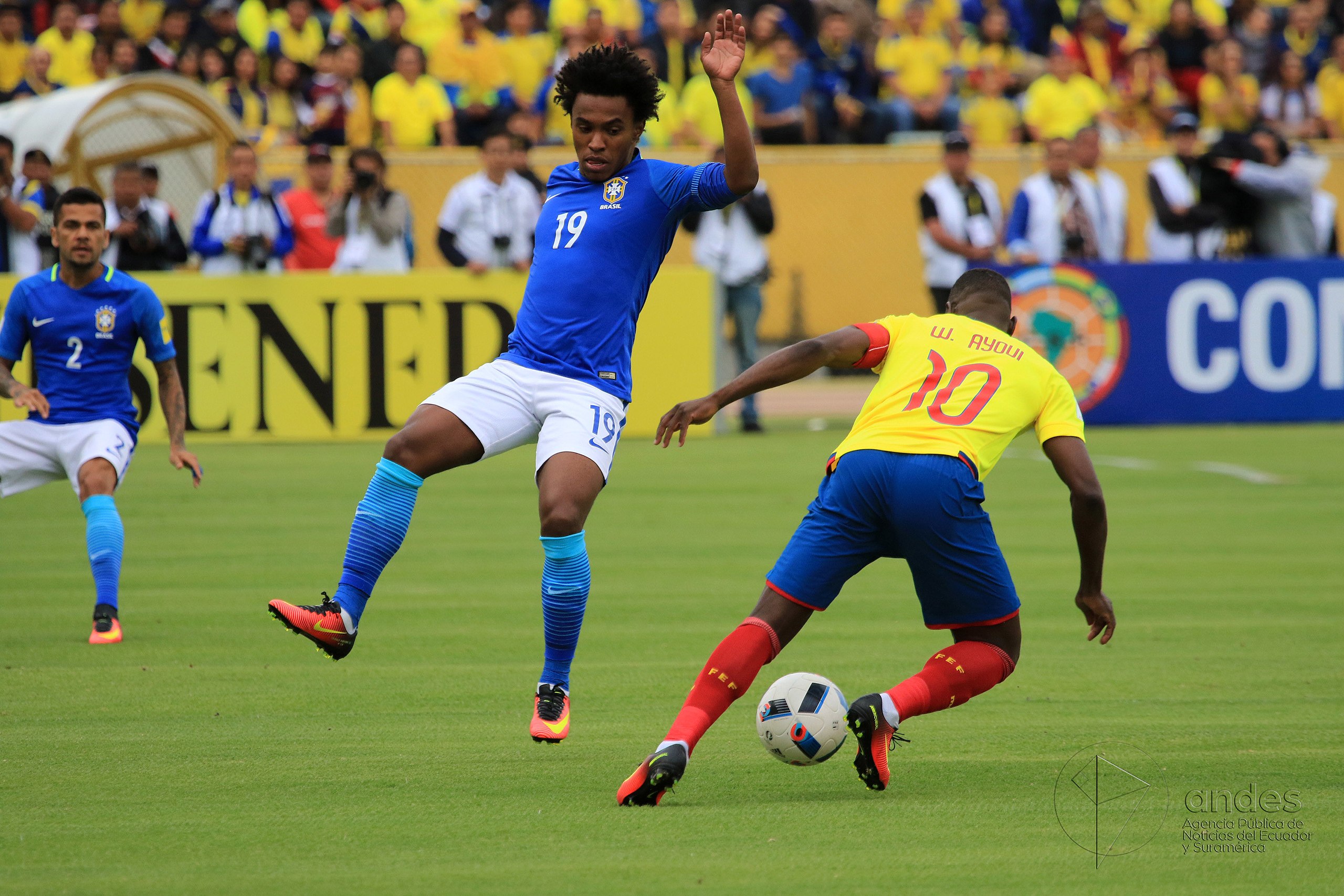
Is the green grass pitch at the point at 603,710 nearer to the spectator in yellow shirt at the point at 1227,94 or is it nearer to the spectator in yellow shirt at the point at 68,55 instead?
the spectator in yellow shirt at the point at 68,55

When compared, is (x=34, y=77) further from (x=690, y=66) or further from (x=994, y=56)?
(x=994, y=56)

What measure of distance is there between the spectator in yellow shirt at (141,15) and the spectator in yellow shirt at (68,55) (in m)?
0.75

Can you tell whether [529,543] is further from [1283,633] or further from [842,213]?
[842,213]

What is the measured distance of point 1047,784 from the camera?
546cm

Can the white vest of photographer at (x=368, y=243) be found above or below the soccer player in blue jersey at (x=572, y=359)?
below

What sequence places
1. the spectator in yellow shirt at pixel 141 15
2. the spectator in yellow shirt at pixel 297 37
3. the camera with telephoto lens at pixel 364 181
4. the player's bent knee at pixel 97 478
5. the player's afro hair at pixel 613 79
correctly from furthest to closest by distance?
the spectator in yellow shirt at pixel 141 15 → the spectator in yellow shirt at pixel 297 37 → the camera with telephoto lens at pixel 364 181 → the player's bent knee at pixel 97 478 → the player's afro hair at pixel 613 79

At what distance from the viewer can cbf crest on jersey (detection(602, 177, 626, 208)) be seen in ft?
20.9

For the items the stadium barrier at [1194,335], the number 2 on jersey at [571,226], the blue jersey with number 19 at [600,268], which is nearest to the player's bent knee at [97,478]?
the blue jersey with number 19 at [600,268]

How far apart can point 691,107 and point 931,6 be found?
17.7 ft

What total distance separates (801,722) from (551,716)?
0.96 m

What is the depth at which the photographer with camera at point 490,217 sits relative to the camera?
54.4 feet

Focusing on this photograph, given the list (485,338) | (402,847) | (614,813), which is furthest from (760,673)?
(485,338)

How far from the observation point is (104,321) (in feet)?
27.8

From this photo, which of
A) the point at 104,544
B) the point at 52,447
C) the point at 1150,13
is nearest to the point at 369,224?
the point at 52,447
